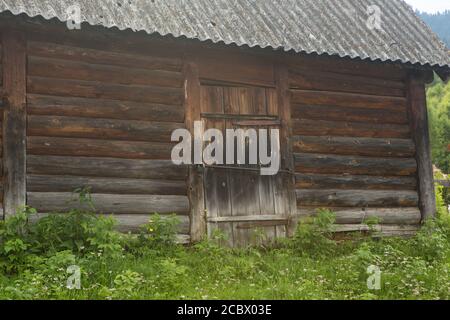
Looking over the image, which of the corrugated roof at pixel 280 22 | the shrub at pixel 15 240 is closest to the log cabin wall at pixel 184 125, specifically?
the corrugated roof at pixel 280 22

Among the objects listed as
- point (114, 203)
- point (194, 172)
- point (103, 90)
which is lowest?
point (114, 203)

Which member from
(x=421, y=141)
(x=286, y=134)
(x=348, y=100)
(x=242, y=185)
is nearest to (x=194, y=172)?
(x=242, y=185)

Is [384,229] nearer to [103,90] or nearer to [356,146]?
[356,146]

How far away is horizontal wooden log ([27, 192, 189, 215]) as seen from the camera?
7.47m

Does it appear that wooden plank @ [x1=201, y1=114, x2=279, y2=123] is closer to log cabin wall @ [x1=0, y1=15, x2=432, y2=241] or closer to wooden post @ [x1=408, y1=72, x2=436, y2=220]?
log cabin wall @ [x1=0, y1=15, x2=432, y2=241]

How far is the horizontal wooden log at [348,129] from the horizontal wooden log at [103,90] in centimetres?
212

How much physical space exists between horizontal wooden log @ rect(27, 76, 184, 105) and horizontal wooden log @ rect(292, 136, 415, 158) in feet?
7.14

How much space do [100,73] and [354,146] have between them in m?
4.36

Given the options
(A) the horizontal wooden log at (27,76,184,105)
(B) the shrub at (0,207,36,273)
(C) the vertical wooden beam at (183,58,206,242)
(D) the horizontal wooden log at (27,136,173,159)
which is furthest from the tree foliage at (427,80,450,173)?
(B) the shrub at (0,207,36,273)

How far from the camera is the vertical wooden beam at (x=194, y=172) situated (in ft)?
27.2

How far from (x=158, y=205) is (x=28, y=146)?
1.92 metres

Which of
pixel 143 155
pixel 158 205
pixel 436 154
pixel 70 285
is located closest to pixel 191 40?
pixel 143 155

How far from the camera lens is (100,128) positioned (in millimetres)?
7938

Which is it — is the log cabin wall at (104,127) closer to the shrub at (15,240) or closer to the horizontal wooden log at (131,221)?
the horizontal wooden log at (131,221)
